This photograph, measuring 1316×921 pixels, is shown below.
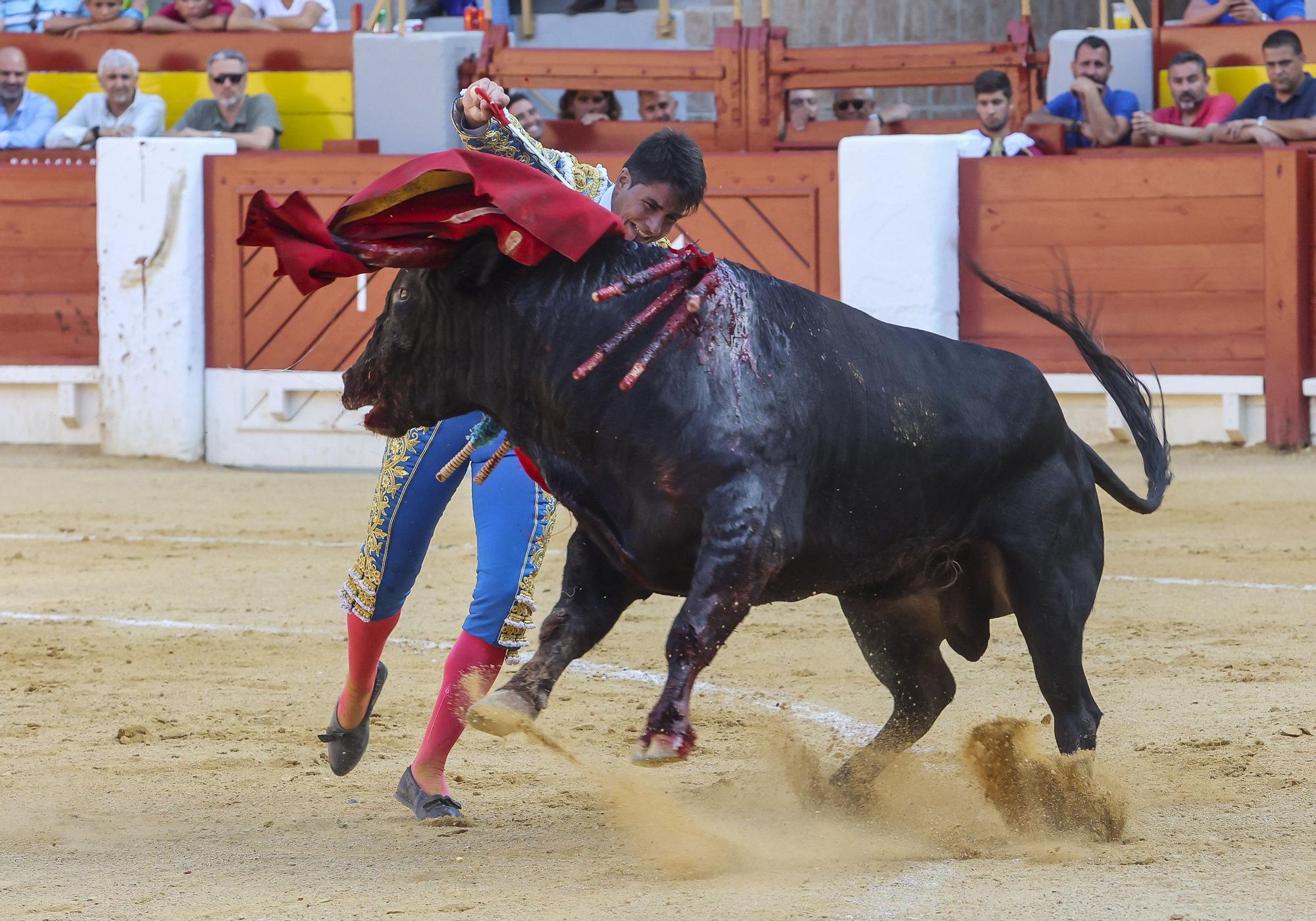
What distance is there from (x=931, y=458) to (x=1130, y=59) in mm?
6788

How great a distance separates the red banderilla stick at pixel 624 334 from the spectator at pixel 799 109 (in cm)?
684

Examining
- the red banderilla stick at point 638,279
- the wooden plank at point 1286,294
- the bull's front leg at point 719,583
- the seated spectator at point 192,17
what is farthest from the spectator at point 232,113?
the bull's front leg at point 719,583

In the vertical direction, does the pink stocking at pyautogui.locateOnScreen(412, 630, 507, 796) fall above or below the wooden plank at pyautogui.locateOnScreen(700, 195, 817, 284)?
below

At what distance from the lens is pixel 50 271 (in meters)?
8.88

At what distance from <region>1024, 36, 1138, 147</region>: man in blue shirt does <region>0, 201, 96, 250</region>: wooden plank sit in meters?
4.63

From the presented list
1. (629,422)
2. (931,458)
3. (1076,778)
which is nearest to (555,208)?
(629,422)

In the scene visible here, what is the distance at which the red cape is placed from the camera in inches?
95.3

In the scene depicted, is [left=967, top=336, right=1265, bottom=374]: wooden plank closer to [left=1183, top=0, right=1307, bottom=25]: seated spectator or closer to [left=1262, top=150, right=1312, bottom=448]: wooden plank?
[left=1262, top=150, right=1312, bottom=448]: wooden plank

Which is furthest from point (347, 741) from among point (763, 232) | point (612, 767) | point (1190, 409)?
point (1190, 409)

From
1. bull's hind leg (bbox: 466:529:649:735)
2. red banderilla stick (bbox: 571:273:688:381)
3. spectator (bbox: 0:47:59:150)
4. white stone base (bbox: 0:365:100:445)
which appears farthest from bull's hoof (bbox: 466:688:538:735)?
spectator (bbox: 0:47:59:150)

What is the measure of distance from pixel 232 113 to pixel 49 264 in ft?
3.93

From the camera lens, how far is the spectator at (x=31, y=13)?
34.1 feet

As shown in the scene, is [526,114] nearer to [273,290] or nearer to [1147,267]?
[273,290]

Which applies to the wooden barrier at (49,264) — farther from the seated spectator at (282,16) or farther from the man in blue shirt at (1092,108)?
the man in blue shirt at (1092,108)
